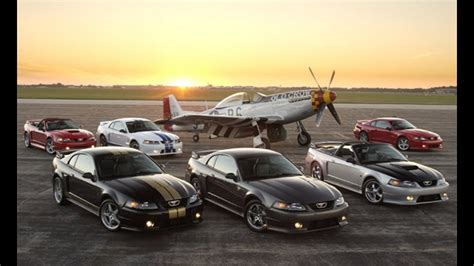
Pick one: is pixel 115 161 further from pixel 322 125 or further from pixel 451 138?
pixel 322 125

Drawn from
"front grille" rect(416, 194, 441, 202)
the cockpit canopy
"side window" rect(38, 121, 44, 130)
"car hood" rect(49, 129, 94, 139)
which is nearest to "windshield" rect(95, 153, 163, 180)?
"front grille" rect(416, 194, 441, 202)

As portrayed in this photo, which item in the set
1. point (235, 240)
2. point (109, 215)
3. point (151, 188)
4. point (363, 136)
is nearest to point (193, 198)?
point (151, 188)

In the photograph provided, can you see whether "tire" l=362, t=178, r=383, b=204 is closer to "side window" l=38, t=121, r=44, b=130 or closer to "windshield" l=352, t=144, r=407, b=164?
"windshield" l=352, t=144, r=407, b=164

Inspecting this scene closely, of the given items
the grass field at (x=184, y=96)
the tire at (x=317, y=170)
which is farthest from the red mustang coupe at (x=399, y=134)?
the grass field at (x=184, y=96)

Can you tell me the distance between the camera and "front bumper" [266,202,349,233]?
7855 millimetres

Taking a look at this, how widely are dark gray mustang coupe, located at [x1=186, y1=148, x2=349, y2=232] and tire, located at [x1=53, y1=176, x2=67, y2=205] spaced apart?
2952 millimetres

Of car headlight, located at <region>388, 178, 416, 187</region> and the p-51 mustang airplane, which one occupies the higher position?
the p-51 mustang airplane

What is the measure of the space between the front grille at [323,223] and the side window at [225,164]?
6.72 feet

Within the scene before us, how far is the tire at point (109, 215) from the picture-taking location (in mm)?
8234

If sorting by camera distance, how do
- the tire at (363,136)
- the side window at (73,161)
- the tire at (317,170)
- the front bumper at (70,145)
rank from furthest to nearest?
the tire at (363,136) < the front bumper at (70,145) < the tire at (317,170) < the side window at (73,161)

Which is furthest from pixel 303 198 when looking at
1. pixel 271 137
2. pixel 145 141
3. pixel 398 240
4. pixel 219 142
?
pixel 219 142

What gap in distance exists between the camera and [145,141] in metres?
16.5

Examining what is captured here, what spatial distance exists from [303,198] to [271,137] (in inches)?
464

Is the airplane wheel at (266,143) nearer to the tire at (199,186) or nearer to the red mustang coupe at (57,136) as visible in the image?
the red mustang coupe at (57,136)
